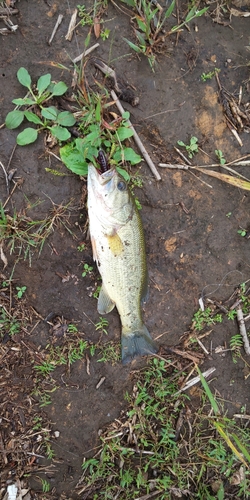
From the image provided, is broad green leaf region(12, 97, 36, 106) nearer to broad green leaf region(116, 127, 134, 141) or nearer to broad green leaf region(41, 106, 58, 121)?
broad green leaf region(41, 106, 58, 121)

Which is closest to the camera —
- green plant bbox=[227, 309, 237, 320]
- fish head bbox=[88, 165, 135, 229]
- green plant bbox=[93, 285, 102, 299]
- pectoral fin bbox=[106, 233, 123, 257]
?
fish head bbox=[88, 165, 135, 229]

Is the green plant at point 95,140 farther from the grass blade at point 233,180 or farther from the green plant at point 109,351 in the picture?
the green plant at point 109,351

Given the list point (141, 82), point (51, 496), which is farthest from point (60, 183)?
point (51, 496)

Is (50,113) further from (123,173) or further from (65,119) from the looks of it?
(123,173)

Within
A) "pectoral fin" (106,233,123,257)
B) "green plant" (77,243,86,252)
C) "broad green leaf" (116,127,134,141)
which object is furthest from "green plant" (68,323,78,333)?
"broad green leaf" (116,127,134,141)

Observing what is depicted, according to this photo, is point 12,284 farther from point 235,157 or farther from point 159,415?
point 235,157

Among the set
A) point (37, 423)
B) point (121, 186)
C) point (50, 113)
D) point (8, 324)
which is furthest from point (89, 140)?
point (37, 423)
